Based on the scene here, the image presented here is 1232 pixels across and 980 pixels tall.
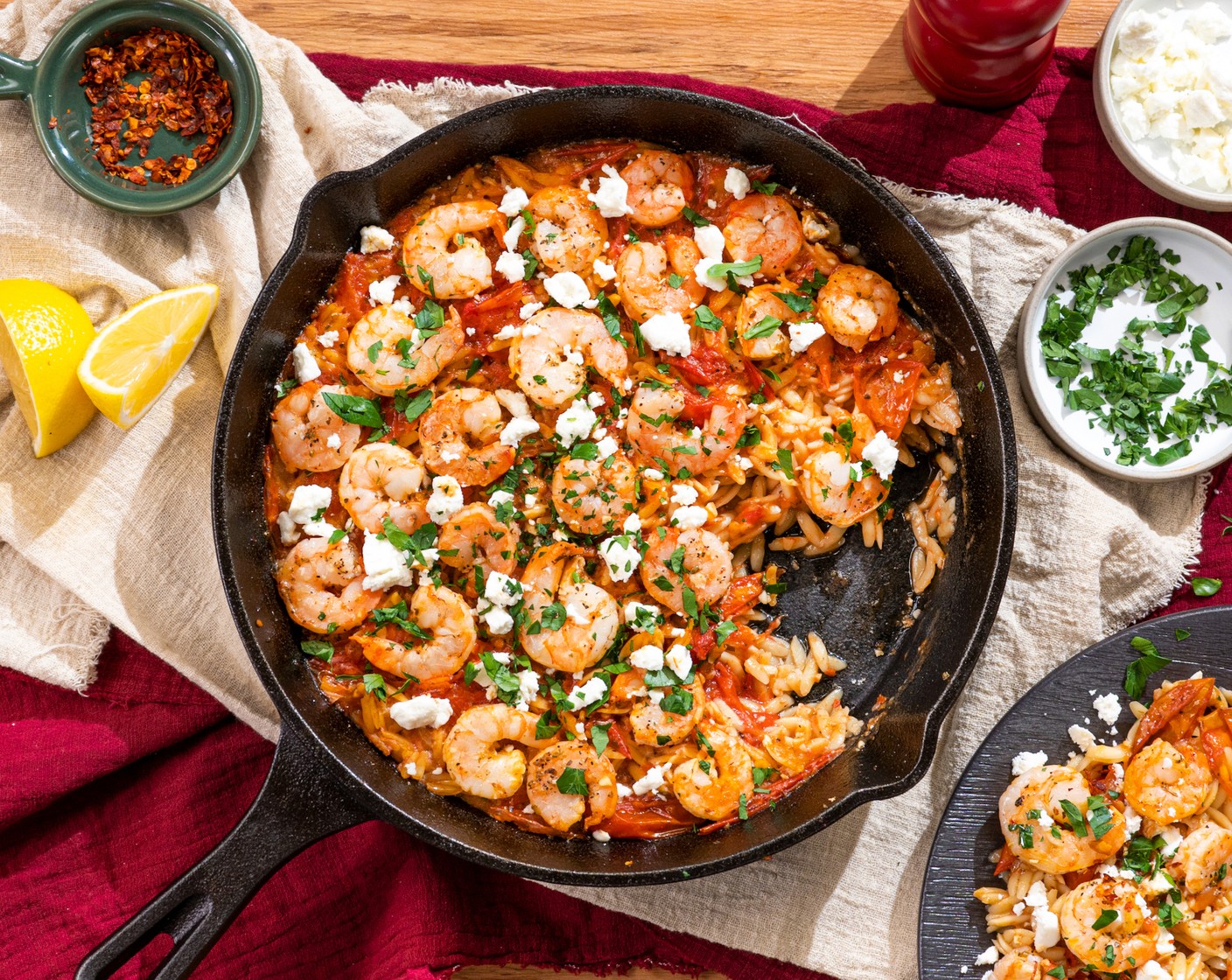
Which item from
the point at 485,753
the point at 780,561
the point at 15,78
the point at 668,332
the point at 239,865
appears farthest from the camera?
the point at 780,561

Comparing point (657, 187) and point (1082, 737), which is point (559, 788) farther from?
point (657, 187)

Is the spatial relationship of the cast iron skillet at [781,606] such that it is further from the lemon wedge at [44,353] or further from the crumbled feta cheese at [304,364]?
the lemon wedge at [44,353]

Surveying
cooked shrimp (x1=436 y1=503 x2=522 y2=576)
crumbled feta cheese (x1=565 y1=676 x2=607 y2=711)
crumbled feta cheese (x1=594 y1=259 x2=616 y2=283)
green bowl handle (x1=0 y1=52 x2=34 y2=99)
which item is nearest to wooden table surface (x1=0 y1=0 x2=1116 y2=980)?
green bowl handle (x1=0 y1=52 x2=34 y2=99)

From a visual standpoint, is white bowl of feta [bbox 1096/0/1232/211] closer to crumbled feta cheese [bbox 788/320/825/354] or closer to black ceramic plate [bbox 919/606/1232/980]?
crumbled feta cheese [bbox 788/320/825/354]

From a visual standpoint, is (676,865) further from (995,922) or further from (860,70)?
(860,70)

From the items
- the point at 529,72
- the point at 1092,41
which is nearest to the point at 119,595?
the point at 529,72

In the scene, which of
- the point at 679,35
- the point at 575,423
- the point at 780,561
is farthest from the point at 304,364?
the point at 679,35
